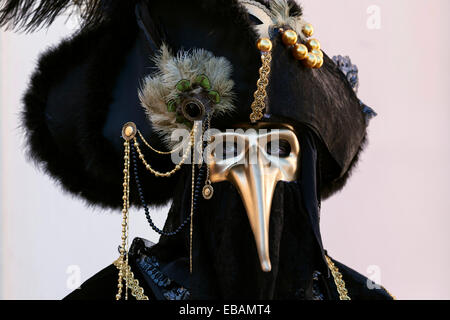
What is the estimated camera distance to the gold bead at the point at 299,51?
174 centimetres

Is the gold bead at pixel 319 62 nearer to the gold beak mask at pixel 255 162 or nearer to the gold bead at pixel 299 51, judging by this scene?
the gold bead at pixel 299 51

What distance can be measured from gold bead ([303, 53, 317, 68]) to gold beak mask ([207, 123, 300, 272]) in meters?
0.19

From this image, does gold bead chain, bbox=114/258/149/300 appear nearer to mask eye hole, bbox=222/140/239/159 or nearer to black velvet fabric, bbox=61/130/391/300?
black velvet fabric, bbox=61/130/391/300

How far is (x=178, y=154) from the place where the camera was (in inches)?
69.4

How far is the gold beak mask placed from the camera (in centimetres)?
167

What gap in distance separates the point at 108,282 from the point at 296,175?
0.64 meters

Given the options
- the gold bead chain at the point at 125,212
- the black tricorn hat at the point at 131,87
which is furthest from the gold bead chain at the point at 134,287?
the black tricorn hat at the point at 131,87

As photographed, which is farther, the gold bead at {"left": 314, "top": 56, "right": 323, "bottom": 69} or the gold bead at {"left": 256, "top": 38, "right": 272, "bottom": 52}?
the gold bead at {"left": 314, "top": 56, "right": 323, "bottom": 69}

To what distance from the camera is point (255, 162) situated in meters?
1.71

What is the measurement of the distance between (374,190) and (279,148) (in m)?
1.43

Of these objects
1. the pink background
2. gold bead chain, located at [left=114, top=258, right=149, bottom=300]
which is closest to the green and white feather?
gold bead chain, located at [left=114, top=258, right=149, bottom=300]

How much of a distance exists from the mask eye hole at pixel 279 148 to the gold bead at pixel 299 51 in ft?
0.77
